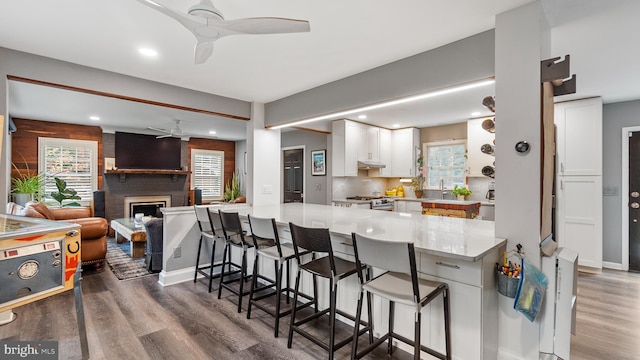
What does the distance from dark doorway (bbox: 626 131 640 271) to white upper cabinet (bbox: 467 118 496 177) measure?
5.54ft

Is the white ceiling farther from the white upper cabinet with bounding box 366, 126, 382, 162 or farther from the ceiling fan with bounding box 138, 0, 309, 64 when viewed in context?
the white upper cabinet with bounding box 366, 126, 382, 162

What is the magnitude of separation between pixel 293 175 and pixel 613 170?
5.57 meters

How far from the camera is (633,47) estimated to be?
101 inches

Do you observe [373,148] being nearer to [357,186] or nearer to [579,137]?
[357,186]

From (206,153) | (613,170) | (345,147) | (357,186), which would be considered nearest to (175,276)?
(345,147)

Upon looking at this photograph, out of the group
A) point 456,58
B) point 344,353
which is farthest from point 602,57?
point 344,353

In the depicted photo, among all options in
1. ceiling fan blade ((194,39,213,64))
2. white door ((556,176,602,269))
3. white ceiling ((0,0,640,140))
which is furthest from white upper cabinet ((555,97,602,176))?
ceiling fan blade ((194,39,213,64))

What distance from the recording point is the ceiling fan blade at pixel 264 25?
1.64 metres

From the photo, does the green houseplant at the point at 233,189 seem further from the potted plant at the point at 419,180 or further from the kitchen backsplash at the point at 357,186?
the potted plant at the point at 419,180

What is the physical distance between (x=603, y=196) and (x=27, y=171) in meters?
10.00

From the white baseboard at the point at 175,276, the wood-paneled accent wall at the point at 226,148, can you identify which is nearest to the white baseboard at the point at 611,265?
the white baseboard at the point at 175,276

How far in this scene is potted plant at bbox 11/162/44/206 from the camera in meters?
5.12

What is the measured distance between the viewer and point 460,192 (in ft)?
17.4

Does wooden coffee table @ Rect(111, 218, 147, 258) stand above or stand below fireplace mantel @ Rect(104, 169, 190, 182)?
below
